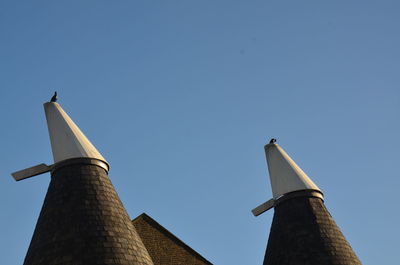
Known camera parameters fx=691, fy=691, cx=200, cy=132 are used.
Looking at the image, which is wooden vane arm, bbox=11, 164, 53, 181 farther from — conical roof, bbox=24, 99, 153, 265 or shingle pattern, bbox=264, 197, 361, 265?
shingle pattern, bbox=264, 197, 361, 265

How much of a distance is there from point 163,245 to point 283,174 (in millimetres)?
3718

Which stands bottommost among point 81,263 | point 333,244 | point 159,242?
point 81,263

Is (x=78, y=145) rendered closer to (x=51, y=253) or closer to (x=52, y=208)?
(x=52, y=208)

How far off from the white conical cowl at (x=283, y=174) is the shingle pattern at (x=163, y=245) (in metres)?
3.18

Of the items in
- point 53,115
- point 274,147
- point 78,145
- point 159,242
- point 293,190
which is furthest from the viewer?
point 159,242

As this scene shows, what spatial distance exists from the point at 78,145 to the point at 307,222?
4809 millimetres

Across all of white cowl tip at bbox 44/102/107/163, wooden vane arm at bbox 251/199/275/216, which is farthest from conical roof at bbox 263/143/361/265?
white cowl tip at bbox 44/102/107/163

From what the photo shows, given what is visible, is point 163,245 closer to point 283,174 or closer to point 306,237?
point 283,174

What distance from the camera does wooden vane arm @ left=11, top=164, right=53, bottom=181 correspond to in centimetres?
1312

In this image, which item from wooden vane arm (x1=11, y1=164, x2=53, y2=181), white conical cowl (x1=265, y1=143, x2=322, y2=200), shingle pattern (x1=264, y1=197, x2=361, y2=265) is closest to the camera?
wooden vane arm (x1=11, y1=164, x2=53, y2=181)

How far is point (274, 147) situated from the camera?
15.9 m

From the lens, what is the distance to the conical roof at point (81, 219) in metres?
10.9

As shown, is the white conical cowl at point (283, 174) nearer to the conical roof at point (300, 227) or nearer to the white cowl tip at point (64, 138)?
the conical roof at point (300, 227)

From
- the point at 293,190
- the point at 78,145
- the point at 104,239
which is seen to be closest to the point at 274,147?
the point at 293,190
